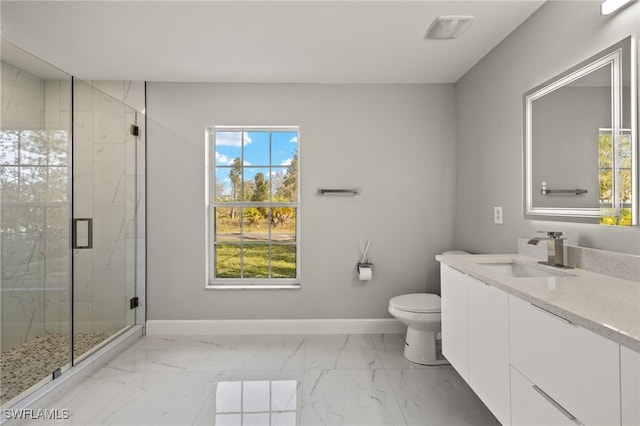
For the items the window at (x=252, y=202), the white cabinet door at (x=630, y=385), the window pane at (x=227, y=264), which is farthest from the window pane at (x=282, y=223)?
the white cabinet door at (x=630, y=385)

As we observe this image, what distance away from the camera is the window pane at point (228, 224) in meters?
3.12

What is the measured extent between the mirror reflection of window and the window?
7.27 feet

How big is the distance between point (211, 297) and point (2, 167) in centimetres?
175

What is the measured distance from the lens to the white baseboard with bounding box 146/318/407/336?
3.00 metres

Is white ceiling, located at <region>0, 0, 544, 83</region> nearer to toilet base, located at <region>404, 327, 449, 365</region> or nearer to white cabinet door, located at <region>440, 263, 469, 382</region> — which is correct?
white cabinet door, located at <region>440, 263, 469, 382</region>

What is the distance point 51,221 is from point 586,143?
318 cm

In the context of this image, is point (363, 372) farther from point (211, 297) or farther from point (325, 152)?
point (325, 152)

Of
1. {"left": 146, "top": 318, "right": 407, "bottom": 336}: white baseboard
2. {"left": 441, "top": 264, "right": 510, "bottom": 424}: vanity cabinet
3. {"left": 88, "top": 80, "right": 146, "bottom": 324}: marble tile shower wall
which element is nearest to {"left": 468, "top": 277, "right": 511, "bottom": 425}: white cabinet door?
{"left": 441, "top": 264, "right": 510, "bottom": 424}: vanity cabinet

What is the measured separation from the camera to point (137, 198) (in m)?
2.98

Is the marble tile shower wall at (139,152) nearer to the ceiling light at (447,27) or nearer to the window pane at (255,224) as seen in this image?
the window pane at (255,224)

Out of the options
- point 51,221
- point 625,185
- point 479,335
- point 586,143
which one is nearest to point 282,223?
point 51,221

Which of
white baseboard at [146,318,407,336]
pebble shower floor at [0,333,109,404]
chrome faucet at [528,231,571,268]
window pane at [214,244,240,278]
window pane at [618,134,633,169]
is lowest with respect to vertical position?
white baseboard at [146,318,407,336]

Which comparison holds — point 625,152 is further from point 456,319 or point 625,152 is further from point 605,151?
point 456,319

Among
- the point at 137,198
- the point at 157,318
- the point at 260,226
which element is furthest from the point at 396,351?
the point at 137,198
